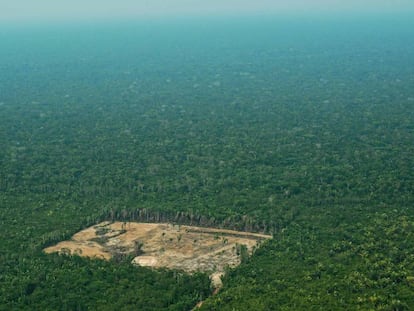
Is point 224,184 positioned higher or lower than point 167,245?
higher

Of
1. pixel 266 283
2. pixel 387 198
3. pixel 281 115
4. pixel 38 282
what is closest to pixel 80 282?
pixel 38 282

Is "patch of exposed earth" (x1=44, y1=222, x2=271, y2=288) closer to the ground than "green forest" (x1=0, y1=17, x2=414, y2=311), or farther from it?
closer to the ground

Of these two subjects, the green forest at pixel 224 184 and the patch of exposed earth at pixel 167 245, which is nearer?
the green forest at pixel 224 184

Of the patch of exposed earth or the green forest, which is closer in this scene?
the green forest

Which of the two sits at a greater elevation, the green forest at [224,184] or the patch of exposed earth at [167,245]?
the green forest at [224,184]

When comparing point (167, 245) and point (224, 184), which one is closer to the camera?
point (167, 245)
